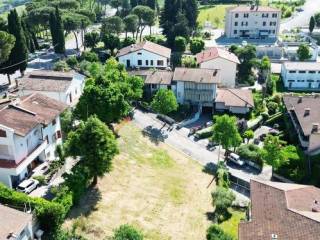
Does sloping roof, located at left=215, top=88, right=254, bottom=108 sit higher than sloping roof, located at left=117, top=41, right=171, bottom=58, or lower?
lower

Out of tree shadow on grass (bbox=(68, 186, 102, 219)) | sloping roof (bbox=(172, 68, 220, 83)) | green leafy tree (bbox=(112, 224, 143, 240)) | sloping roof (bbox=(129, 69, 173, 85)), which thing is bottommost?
tree shadow on grass (bbox=(68, 186, 102, 219))

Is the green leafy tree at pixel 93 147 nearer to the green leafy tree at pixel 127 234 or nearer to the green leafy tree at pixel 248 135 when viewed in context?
the green leafy tree at pixel 127 234

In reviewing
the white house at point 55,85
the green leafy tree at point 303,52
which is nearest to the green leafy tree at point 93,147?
the white house at point 55,85

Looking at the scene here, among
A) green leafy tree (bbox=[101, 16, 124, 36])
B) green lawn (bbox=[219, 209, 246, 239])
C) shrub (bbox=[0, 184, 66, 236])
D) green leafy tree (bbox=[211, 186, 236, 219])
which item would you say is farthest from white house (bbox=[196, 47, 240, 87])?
shrub (bbox=[0, 184, 66, 236])

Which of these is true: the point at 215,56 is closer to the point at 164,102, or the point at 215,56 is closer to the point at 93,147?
the point at 164,102

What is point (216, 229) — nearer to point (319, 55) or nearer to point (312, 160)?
point (312, 160)

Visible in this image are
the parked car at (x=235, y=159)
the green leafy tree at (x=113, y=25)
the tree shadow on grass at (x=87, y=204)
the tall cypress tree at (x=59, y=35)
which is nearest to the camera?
the tree shadow on grass at (x=87, y=204)

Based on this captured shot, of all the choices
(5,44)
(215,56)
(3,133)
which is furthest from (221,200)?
(5,44)

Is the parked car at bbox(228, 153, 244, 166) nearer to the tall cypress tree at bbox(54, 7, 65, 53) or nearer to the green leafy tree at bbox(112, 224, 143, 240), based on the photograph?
the green leafy tree at bbox(112, 224, 143, 240)
